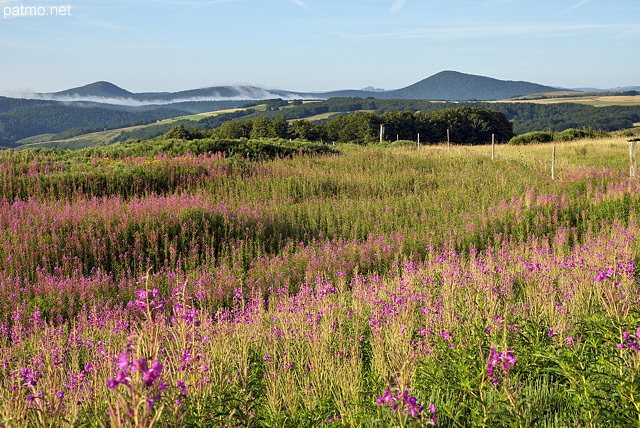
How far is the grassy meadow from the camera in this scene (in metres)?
3.10

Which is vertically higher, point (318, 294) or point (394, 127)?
point (394, 127)

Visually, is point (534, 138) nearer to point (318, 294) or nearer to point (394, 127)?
point (394, 127)

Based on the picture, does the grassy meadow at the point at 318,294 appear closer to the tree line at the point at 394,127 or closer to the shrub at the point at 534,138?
the shrub at the point at 534,138

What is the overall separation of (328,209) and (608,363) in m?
9.84

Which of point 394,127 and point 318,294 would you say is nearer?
point 318,294

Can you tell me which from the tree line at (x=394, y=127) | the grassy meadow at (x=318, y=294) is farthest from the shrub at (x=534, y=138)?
the tree line at (x=394, y=127)

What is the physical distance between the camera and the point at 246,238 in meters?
10.4

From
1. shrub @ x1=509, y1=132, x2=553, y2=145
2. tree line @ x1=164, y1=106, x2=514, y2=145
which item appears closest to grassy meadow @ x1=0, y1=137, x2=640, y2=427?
shrub @ x1=509, y1=132, x2=553, y2=145

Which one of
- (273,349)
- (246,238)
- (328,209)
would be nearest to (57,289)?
(246,238)

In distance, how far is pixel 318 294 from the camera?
5.98m

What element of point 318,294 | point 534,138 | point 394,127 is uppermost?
point 394,127

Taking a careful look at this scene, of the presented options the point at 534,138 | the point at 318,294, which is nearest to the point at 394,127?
the point at 534,138

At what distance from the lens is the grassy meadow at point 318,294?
310cm

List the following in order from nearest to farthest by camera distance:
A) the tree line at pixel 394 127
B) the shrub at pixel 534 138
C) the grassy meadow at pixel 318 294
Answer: the grassy meadow at pixel 318 294
the shrub at pixel 534 138
the tree line at pixel 394 127
